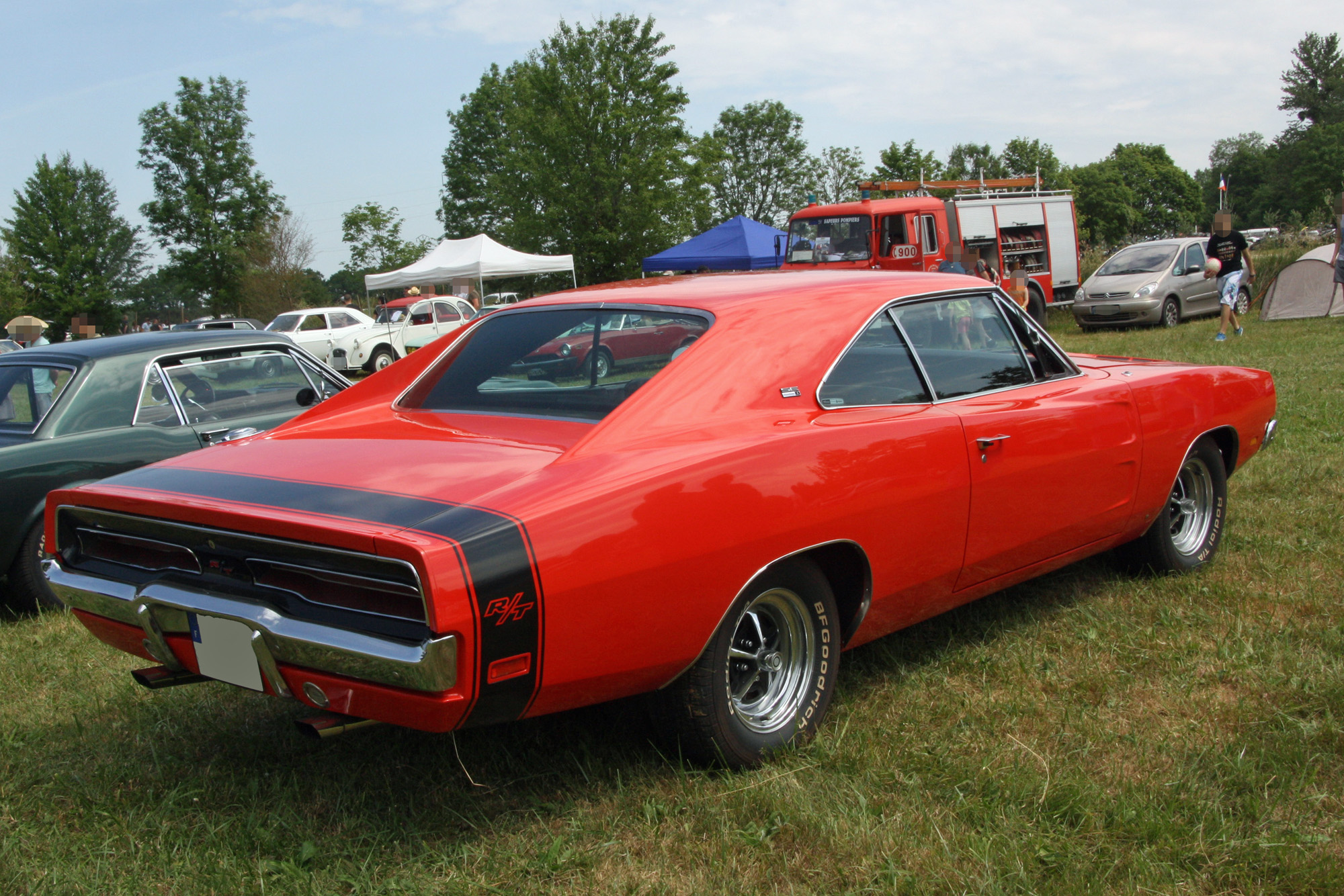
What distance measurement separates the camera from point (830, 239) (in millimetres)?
17453

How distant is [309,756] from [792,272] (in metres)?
2.28

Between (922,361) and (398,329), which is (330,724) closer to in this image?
(922,361)

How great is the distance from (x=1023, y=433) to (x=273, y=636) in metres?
2.39

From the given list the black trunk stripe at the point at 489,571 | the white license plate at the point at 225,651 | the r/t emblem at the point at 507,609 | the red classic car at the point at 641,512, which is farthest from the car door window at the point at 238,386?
the r/t emblem at the point at 507,609

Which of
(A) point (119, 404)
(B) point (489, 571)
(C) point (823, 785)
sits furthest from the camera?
(A) point (119, 404)

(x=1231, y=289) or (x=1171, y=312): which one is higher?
(x=1231, y=289)

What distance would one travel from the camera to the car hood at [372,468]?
235 centimetres

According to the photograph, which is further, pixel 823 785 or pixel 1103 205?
pixel 1103 205

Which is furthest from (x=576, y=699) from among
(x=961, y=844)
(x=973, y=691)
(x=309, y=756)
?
(x=973, y=691)

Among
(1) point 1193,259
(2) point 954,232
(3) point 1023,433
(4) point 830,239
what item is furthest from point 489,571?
(1) point 1193,259

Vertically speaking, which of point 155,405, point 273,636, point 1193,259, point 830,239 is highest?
point 830,239

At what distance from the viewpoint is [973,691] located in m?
3.35

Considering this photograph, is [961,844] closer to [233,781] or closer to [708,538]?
[708,538]

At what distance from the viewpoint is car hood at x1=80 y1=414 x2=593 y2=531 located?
2.35 m
